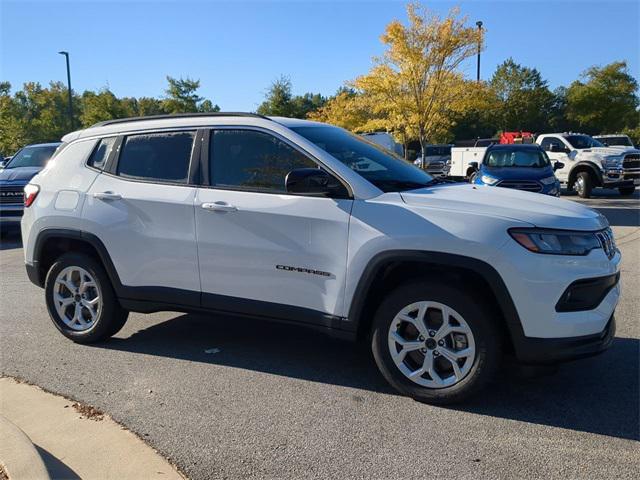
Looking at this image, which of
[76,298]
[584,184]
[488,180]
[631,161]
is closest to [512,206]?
[76,298]

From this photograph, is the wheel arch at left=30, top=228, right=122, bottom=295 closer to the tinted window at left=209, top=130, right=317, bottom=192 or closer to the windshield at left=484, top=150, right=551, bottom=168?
the tinted window at left=209, top=130, right=317, bottom=192

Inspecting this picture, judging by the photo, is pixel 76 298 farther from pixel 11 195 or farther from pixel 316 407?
pixel 11 195

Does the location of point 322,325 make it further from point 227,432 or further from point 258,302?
point 227,432

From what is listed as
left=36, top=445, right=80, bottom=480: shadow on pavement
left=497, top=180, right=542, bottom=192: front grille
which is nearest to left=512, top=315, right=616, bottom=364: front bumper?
left=36, top=445, right=80, bottom=480: shadow on pavement

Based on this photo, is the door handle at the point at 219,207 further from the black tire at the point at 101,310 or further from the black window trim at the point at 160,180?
the black tire at the point at 101,310

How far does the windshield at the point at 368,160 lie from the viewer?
402 cm

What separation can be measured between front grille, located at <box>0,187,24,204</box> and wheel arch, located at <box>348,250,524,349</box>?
31.8ft

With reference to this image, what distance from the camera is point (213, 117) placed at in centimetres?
448

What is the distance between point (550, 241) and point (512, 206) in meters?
0.35

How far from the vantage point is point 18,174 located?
11.6 meters

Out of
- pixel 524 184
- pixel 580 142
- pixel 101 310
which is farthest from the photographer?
pixel 580 142

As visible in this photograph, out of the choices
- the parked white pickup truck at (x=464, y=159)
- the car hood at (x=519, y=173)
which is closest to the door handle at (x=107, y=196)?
the car hood at (x=519, y=173)

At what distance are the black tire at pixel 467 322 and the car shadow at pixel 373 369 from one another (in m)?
0.17

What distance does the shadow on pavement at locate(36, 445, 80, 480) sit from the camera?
291cm
